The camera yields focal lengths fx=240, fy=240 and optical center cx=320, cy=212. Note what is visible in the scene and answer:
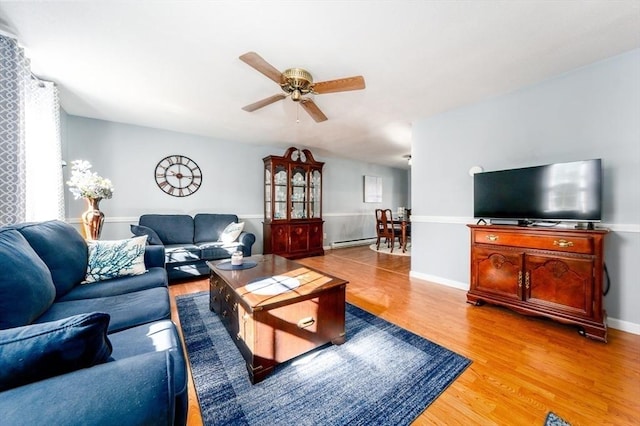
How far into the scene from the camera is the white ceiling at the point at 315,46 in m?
1.60

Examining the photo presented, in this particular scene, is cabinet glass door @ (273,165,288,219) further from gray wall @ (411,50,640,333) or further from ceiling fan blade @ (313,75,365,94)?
ceiling fan blade @ (313,75,365,94)

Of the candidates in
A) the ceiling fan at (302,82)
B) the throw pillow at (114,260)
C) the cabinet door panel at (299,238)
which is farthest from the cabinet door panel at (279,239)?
the ceiling fan at (302,82)

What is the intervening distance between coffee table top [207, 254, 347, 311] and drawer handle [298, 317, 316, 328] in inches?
6.3

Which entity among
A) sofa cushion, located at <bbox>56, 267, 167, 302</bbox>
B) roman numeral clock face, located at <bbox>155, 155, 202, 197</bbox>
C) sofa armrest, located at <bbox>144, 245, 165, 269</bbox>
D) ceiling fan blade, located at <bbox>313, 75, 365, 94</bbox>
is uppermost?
ceiling fan blade, located at <bbox>313, 75, 365, 94</bbox>

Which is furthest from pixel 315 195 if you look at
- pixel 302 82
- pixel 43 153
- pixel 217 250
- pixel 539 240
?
pixel 43 153

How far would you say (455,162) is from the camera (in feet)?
10.3

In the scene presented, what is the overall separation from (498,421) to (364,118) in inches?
131

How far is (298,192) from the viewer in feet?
17.0

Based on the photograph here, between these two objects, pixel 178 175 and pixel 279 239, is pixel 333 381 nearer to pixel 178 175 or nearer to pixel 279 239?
pixel 279 239

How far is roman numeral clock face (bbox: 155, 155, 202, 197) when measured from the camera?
400 centimetres

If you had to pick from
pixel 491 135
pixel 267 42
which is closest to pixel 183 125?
pixel 267 42

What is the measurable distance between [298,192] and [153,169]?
2608 millimetres

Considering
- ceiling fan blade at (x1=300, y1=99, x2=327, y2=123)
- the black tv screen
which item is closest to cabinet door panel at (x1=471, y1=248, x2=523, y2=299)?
the black tv screen

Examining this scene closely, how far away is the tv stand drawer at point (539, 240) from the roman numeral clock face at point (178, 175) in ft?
14.3
